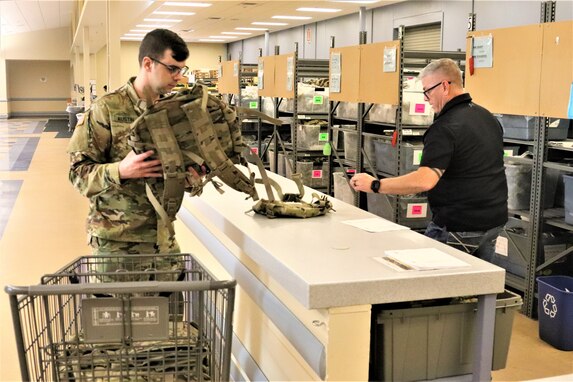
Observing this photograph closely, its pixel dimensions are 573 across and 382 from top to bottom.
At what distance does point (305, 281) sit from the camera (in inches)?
72.4

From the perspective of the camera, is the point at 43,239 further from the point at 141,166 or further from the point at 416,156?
the point at 141,166

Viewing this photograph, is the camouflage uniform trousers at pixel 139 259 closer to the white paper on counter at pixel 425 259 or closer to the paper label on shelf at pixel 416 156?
the white paper on counter at pixel 425 259

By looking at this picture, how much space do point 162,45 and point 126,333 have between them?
121cm

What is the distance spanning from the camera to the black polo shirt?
338cm

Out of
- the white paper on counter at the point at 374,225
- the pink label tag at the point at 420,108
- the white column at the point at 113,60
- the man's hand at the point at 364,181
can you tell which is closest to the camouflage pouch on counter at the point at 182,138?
the white paper on counter at the point at 374,225

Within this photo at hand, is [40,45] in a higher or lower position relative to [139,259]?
higher

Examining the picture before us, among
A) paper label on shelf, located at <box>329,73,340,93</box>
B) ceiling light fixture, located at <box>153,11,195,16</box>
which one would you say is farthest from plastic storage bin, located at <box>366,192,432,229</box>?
ceiling light fixture, located at <box>153,11,195,16</box>

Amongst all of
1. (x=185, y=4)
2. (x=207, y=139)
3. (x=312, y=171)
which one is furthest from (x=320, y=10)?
(x=207, y=139)

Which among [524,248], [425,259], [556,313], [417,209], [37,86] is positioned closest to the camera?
[425,259]

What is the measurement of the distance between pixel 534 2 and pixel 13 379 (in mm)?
8479

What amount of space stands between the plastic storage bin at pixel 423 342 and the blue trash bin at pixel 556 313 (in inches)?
101

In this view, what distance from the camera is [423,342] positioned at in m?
2.08

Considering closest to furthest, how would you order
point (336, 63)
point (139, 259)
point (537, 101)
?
point (139, 259) < point (537, 101) < point (336, 63)

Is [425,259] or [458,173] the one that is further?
[458,173]
